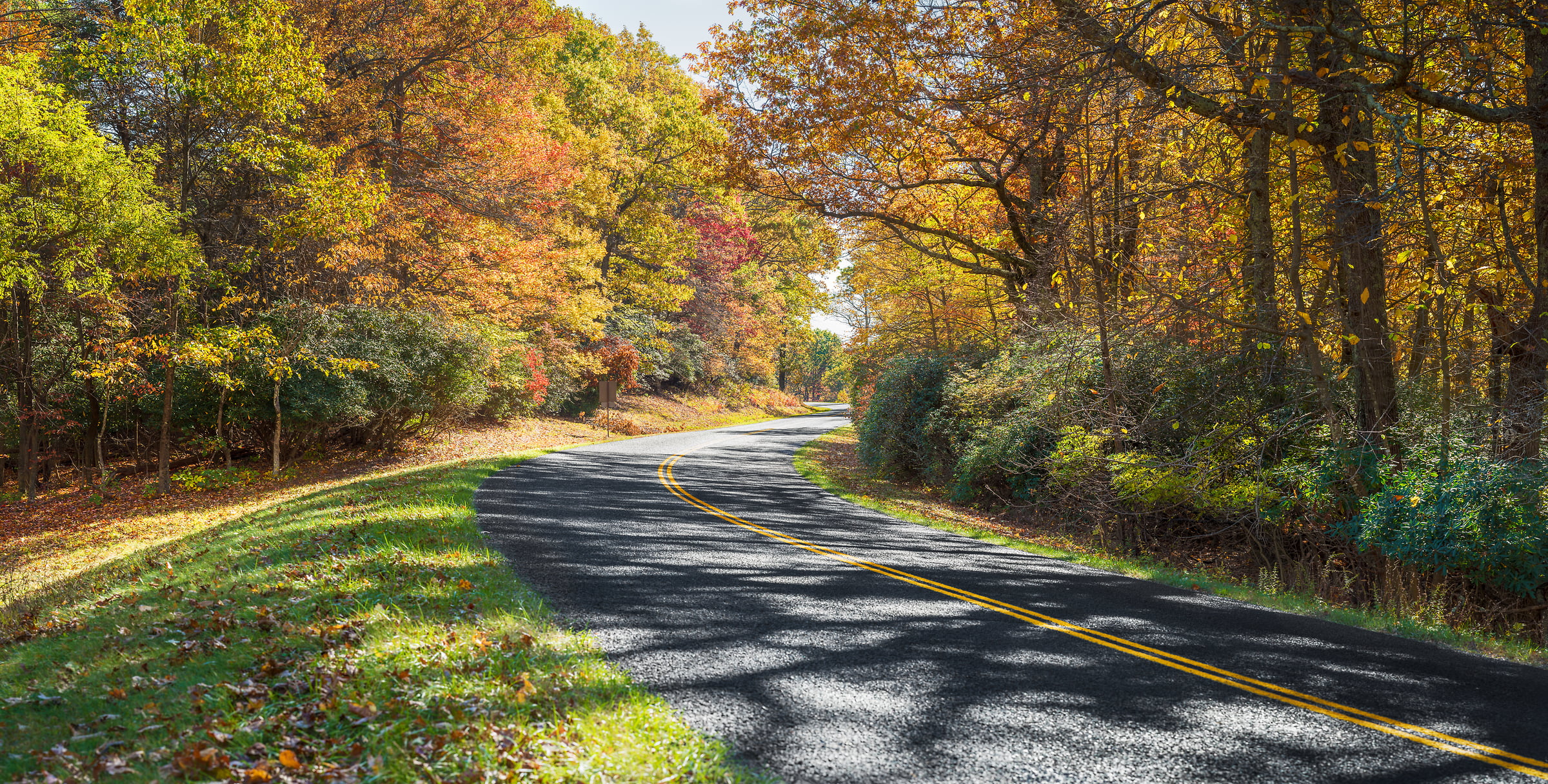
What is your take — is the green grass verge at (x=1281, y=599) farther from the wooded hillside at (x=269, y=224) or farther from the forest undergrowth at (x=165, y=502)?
the forest undergrowth at (x=165, y=502)

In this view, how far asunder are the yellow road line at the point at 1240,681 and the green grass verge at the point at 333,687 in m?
3.68

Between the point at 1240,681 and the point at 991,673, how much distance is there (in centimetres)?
174

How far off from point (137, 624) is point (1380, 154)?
602 inches

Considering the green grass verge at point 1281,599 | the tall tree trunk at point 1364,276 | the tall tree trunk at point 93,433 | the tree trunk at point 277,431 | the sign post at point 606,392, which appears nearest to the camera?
the green grass verge at point 1281,599

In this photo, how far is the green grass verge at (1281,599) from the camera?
6.78m

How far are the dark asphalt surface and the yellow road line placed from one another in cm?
9

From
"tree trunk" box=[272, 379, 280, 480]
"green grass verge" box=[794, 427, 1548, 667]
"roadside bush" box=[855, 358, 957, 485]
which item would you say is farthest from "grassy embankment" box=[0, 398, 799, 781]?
"roadside bush" box=[855, 358, 957, 485]

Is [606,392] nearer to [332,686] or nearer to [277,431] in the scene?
[277,431]

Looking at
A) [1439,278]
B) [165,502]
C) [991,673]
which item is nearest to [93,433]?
[165,502]

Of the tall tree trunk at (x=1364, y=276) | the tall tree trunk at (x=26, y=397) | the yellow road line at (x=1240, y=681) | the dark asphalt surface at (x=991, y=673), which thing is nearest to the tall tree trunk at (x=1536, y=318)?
the tall tree trunk at (x=1364, y=276)

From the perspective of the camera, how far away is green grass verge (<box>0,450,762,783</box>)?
4.32 m

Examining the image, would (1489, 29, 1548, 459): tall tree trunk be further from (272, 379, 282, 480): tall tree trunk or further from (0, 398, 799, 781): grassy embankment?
(272, 379, 282, 480): tall tree trunk

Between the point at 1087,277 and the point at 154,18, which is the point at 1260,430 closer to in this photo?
the point at 1087,277

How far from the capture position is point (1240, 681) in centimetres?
569
